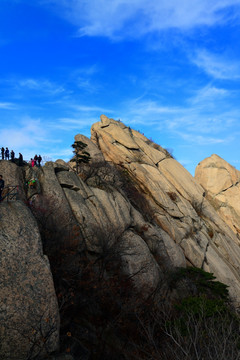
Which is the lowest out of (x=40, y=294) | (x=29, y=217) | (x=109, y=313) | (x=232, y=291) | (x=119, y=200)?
(x=232, y=291)

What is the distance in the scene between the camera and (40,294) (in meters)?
11.4

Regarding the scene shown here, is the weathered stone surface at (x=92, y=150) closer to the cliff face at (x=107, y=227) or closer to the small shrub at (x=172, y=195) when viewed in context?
the cliff face at (x=107, y=227)

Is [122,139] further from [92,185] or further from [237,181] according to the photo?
[237,181]

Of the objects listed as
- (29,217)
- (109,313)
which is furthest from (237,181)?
(29,217)

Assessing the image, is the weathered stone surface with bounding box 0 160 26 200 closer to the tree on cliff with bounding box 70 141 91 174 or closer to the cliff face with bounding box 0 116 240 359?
the cliff face with bounding box 0 116 240 359

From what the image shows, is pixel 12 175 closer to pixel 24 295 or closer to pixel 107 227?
pixel 107 227

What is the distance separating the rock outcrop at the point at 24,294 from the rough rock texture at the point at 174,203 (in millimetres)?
17588

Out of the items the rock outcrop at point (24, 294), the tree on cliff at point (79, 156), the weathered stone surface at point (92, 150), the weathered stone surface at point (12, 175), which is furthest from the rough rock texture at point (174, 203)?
the rock outcrop at point (24, 294)

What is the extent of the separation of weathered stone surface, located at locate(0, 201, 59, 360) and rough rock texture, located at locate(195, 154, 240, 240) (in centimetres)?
4288

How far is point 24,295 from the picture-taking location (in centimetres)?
1096

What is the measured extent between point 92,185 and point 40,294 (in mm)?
17196

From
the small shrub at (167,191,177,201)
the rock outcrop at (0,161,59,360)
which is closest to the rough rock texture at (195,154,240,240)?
the small shrub at (167,191,177,201)

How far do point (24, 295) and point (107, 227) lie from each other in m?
13.1

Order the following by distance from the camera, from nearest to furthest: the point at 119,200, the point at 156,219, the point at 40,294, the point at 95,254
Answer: the point at 40,294, the point at 95,254, the point at 119,200, the point at 156,219
